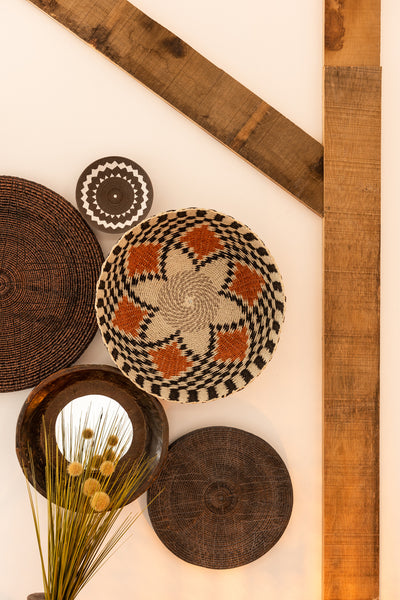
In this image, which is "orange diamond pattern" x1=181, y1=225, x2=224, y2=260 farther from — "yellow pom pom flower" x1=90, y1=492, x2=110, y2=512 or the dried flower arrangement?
"yellow pom pom flower" x1=90, y1=492, x2=110, y2=512

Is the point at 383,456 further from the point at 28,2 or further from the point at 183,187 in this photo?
the point at 28,2

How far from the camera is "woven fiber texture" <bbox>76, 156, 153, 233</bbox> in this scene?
1.80 m

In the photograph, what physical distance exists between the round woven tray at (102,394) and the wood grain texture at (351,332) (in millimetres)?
655

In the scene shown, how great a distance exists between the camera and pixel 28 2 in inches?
71.0

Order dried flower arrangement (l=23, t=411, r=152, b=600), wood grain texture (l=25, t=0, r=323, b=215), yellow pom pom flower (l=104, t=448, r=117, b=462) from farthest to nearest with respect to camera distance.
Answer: wood grain texture (l=25, t=0, r=323, b=215)
yellow pom pom flower (l=104, t=448, r=117, b=462)
dried flower arrangement (l=23, t=411, r=152, b=600)

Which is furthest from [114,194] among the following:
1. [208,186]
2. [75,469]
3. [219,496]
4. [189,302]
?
[219,496]

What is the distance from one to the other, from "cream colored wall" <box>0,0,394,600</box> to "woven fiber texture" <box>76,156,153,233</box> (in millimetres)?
66

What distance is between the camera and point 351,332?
6.16 ft

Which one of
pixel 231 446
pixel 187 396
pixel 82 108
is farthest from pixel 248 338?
pixel 82 108

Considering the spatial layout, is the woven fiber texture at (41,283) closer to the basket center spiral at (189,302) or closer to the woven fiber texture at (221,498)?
the basket center spiral at (189,302)

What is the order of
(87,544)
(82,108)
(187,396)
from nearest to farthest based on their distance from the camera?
(87,544), (187,396), (82,108)

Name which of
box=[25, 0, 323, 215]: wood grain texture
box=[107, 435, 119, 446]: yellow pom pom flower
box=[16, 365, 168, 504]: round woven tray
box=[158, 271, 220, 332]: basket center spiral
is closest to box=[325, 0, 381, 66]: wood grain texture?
box=[25, 0, 323, 215]: wood grain texture

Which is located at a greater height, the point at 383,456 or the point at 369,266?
the point at 369,266

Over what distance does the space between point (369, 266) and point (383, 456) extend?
749 mm
